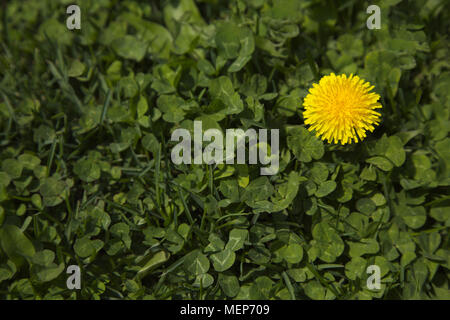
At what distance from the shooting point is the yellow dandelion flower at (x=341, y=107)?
169 cm

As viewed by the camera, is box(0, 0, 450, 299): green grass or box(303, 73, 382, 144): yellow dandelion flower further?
box(0, 0, 450, 299): green grass

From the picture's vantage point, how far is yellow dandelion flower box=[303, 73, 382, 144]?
1689 millimetres

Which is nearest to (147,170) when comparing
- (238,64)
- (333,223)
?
(238,64)

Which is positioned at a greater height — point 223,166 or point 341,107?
point 341,107

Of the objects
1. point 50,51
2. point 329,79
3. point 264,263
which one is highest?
point 50,51

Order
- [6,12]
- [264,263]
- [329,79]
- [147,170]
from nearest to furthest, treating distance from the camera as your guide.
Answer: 1. [329,79]
2. [264,263]
3. [147,170]
4. [6,12]

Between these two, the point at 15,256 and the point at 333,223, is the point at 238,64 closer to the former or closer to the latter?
the point at 333,223

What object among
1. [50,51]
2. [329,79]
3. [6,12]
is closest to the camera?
[329,79]

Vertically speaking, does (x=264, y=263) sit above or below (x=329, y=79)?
below

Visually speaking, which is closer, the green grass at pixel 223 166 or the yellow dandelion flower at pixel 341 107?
Answer: the yellow dandelion flower at pixel 341 107

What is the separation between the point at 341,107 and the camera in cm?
168

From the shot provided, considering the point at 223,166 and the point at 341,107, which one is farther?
the point at 223,166

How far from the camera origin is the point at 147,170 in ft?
6.61

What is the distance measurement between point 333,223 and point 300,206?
18cm
